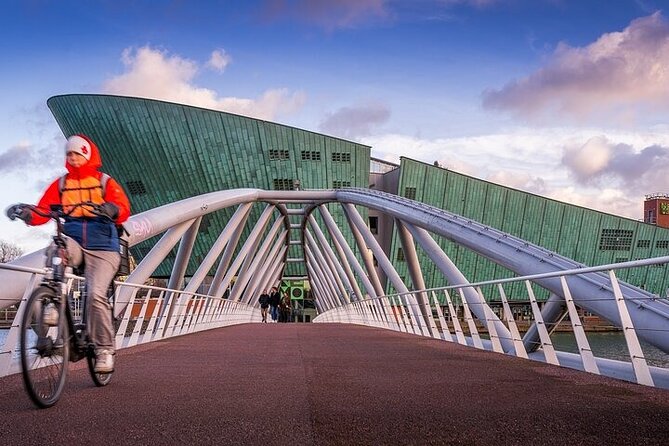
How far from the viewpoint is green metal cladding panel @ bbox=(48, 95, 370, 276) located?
56594 mm

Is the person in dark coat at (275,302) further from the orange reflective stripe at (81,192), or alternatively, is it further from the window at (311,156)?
the orange reflective stripe at (81,192)

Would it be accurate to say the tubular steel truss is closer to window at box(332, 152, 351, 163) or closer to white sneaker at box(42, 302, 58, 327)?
white sneaker at box(42, 302, 58, 327)

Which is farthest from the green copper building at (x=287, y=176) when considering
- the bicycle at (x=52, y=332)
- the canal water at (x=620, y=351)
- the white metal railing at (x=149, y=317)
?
the bicycle at (x=52, y=332)

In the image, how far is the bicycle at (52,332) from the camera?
507cm

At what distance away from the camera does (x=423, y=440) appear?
4211mm

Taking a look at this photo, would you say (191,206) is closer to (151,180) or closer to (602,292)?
(602,292)

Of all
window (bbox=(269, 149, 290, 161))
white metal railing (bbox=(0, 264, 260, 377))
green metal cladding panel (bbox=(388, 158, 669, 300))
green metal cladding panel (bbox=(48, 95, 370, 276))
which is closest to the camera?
white metal railing (bbox=(0, 264, 260, 377))

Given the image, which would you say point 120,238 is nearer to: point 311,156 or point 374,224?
point 311,156

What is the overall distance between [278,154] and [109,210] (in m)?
54.0

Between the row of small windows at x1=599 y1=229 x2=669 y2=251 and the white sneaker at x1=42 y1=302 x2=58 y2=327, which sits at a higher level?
the white sneaker at x1=42 y1=302 x2=58 y2=327

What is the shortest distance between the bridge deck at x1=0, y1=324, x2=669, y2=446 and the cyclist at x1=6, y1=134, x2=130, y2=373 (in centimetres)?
47

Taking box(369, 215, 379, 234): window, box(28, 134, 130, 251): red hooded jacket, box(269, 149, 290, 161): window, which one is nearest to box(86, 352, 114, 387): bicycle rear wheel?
box(28, 134, 130, 251): red hooded jacket

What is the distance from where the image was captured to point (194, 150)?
57594 millimetres

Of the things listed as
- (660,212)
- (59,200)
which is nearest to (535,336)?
(59,200)
